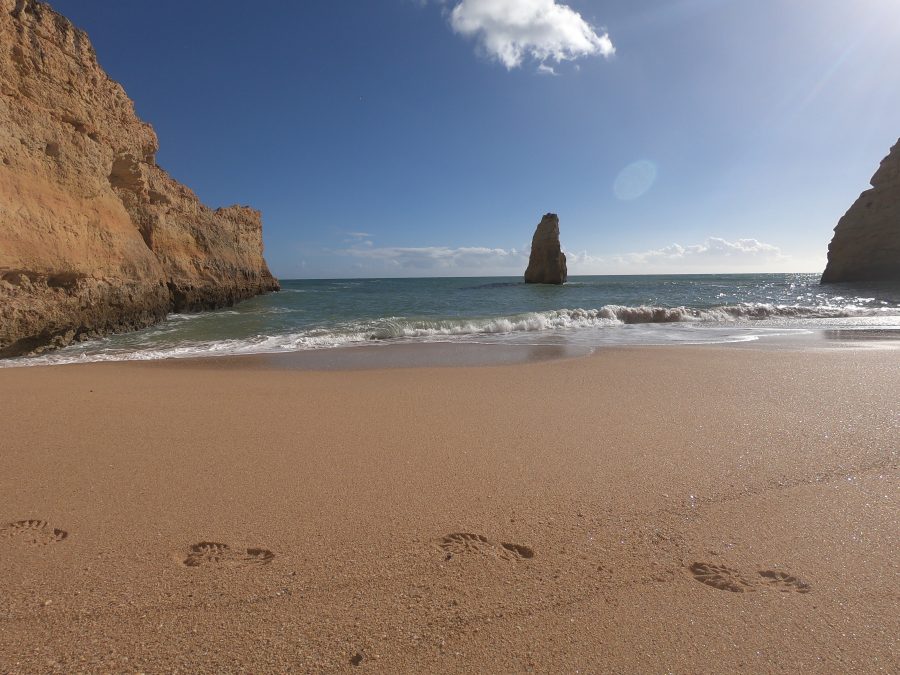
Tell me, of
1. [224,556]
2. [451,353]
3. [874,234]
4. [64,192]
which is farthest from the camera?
[874,234]

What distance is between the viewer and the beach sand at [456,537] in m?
1.38

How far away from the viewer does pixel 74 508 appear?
88.7 inches

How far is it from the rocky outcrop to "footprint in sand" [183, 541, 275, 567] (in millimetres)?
41192

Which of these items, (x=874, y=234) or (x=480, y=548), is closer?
(x=480, y=548)

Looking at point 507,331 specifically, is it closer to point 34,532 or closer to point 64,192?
point 34,532

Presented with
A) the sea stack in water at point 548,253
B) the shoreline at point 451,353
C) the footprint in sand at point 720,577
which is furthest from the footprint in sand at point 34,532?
the sea stack in water at point 548,253

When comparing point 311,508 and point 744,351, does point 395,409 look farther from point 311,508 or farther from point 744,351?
point 744,351

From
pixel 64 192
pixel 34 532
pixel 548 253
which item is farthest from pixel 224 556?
pixel 548 253

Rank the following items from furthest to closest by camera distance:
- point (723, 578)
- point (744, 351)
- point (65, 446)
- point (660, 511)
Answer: point (744, 351) → point (65, 446) → point (660, 511) → point (723, 578)

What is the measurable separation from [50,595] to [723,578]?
2.69 meters

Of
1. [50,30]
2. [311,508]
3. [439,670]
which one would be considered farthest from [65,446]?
[50,30]

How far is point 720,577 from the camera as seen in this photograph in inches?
66.6

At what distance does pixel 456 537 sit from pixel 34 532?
2.09 m

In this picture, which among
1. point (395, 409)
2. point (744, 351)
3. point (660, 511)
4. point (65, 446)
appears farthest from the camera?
point (744, 351)
